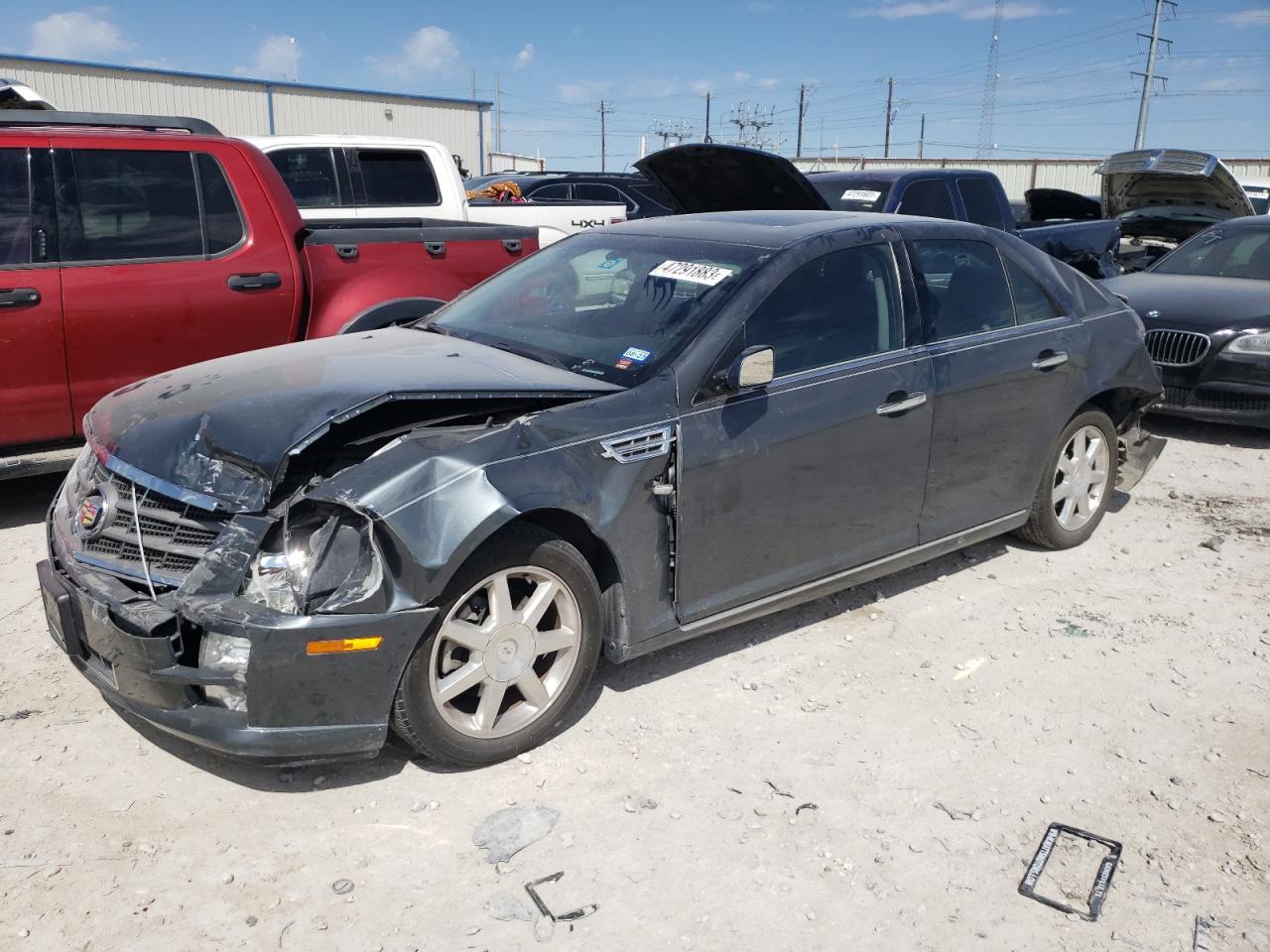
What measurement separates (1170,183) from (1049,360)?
9.37 m

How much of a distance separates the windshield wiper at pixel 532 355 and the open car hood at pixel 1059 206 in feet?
36.5

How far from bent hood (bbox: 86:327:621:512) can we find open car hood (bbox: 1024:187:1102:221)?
11.6 meters

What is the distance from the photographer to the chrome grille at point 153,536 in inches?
125

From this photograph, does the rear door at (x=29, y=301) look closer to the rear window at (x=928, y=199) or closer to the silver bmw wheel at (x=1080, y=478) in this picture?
the silver bmw wheel at (x=1080, y=478)

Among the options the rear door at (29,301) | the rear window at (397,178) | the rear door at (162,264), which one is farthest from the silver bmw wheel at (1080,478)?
the rear window at (397,178)

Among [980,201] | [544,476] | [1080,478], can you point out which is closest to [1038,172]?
[980,201]

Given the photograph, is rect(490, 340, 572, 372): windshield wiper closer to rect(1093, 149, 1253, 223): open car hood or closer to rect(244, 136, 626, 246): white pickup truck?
rect(244, 136, 626, 246): white pickup truck

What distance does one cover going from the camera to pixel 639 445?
354cm

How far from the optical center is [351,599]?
9.78ft

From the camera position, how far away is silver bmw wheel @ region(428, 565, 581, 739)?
128 inches

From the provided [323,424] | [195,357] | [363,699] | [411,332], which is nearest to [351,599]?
[363,699]

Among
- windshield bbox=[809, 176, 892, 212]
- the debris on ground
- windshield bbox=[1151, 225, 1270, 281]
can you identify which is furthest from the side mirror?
windshield bbox=[1151, 225, 1270, 281]

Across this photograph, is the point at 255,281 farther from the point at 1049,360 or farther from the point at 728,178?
the point at 1049,360

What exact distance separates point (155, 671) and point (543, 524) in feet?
3.96
